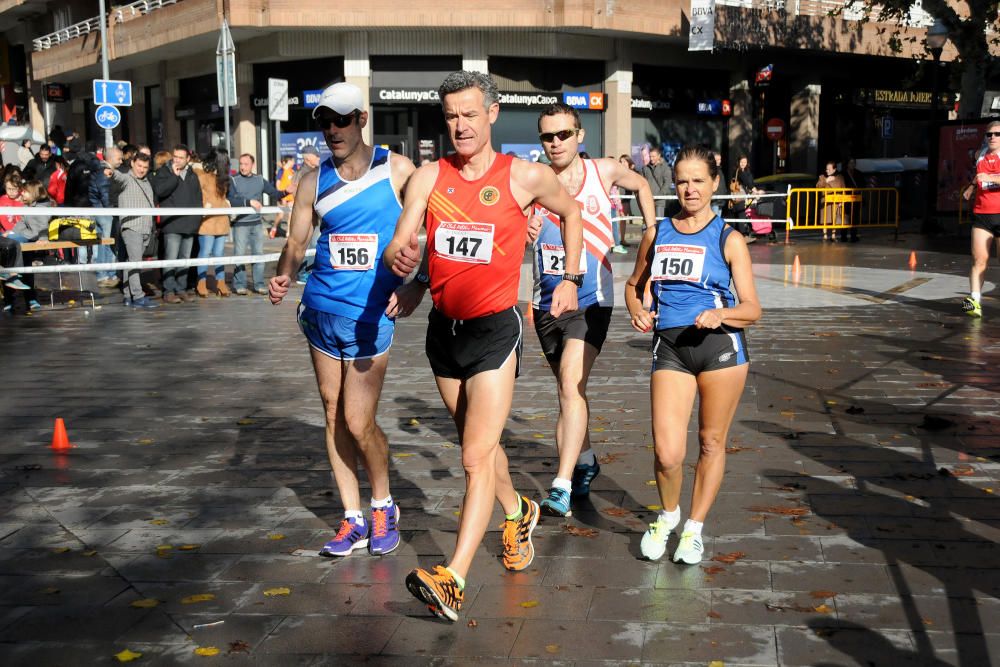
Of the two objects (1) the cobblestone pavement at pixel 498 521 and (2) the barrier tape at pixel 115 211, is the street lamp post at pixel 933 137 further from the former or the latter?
(1) the cobblestone pavement at pixel 498 521

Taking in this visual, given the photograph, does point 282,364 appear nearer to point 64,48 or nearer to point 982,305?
point 982,305

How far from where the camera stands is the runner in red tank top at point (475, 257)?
4.71 meters

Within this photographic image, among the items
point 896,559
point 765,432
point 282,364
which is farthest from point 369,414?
point 282,364

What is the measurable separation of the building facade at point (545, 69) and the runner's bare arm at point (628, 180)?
26179 millimetres

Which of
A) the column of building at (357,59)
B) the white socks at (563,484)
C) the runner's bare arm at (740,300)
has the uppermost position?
the column of building at (357,59)

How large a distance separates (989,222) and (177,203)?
972 centimetres

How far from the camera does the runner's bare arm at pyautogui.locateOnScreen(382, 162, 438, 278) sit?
4.67 m

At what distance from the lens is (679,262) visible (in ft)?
17.3

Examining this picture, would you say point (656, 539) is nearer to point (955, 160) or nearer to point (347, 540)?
point (347, 540)

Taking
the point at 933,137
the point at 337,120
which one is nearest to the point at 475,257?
the point at 337,120

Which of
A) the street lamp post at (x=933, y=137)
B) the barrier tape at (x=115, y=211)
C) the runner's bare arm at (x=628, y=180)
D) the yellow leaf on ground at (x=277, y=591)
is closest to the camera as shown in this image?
the yellow leaf on ground at (x=277, y=591)

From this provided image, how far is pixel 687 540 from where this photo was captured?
5.18 m

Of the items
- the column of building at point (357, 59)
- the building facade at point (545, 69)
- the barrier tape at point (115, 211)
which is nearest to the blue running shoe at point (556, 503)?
the barrier tape at point (115, 211)

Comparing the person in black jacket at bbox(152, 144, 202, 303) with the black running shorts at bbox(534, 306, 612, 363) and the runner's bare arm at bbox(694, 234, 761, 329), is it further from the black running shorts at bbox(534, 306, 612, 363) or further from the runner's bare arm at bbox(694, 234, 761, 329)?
the runner's bare arm at bbox(694, 234, 761, 329)
